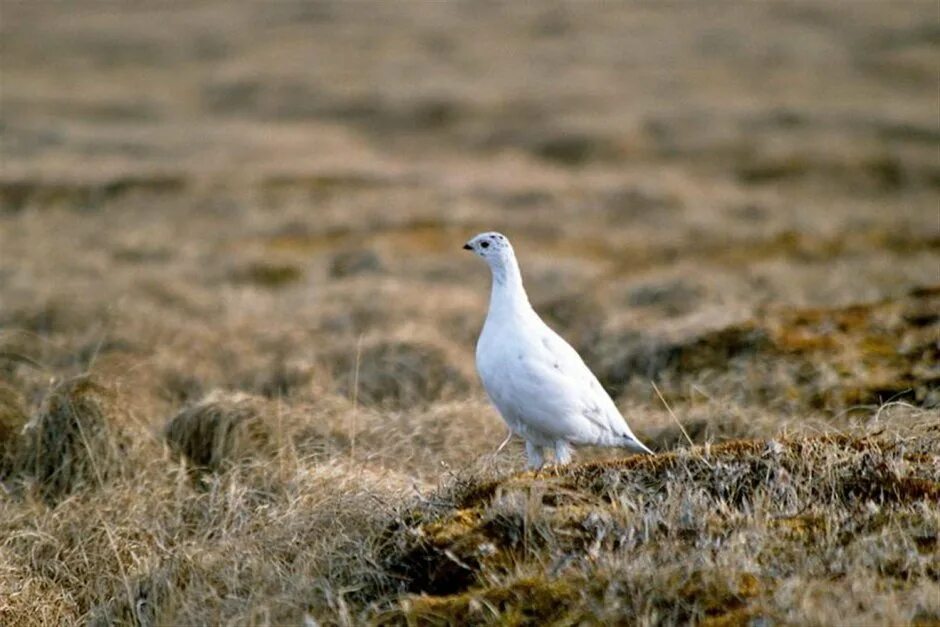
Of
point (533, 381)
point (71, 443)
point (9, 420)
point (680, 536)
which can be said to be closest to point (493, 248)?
point (533, 381)

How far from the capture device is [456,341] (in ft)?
39.9

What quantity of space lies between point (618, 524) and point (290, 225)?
16.3m

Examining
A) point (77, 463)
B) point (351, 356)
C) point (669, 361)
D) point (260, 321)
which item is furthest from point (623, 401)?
point (260, 321)

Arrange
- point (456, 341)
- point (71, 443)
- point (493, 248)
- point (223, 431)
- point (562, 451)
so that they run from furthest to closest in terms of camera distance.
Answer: point (456, 341), point (223, 431), point (71, 443), point (493, 248), point (562, 451)

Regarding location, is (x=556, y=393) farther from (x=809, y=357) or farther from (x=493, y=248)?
(x=809, y=357)

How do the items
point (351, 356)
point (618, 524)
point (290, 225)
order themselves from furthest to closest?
point (290, 225), point (351, 356), point (618, 524)

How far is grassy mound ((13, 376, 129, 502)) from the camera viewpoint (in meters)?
7.25

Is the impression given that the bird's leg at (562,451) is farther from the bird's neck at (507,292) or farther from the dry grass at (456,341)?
the bird's neck at (507,292)

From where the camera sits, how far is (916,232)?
19.1m

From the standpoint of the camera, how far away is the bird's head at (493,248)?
664 cm

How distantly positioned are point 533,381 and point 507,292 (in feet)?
2.14

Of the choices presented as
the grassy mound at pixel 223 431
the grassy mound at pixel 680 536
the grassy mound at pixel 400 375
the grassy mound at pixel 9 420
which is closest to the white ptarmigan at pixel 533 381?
the grassy mound at pixel 680 536

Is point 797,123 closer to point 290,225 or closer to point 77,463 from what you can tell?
point 290,225

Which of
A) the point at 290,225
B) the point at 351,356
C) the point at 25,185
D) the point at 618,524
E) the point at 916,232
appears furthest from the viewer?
the point at 25,185
